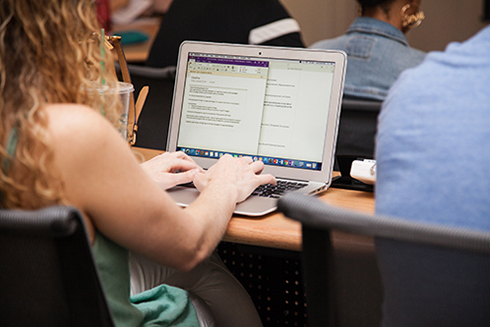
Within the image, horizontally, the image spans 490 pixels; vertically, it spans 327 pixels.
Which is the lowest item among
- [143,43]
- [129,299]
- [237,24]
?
[129,299]

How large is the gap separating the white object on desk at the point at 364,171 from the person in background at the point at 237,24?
1.00m

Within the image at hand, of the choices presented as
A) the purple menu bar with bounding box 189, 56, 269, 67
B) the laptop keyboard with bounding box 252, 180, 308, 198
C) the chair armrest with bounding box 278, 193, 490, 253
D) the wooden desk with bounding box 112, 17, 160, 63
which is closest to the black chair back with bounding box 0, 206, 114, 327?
the chair armrest with bounding box 278, 193, 490, 253

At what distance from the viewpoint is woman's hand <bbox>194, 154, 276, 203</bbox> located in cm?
106

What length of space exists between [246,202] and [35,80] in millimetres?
507

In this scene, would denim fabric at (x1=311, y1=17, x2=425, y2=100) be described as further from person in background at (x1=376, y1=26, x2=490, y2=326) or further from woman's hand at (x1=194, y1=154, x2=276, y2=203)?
person in background at (x1=376, y1=26, x2=490, y2=326)

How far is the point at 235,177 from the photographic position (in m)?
1.09

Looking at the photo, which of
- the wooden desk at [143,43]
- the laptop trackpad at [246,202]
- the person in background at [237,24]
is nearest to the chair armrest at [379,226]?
the laptop trackpad at [246,202]

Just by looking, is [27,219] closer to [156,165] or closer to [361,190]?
[156,165]

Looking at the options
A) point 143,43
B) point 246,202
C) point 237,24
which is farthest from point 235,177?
point 143,43

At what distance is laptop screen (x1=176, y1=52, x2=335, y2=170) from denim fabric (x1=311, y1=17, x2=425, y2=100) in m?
0.68

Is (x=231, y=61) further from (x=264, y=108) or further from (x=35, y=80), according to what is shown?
(x=35, y=80)

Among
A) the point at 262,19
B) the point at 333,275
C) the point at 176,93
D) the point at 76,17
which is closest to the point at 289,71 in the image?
the point at 176,93

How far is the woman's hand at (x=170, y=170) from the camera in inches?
45.3

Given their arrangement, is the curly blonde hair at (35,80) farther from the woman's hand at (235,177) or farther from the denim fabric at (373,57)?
the denim fabric at (373,57)
